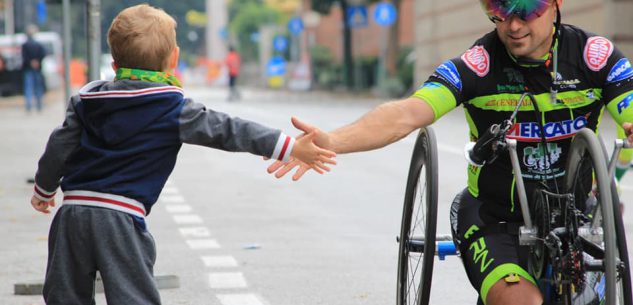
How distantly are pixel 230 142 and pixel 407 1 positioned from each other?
6477 cm

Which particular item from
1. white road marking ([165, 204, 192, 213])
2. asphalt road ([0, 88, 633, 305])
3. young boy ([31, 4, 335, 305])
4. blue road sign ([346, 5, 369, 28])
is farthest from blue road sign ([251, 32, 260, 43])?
young boy ([31, 4, 335, 305])

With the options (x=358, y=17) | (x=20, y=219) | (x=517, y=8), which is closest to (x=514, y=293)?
(x=517, y=8)

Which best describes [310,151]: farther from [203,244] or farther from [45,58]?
[45,58]

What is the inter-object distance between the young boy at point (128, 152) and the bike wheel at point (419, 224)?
1.62 ft

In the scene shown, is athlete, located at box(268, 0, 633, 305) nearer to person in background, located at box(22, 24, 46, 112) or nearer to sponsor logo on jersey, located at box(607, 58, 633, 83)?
sponsor logo on jersey, located at box(607, 58, 633, 83)

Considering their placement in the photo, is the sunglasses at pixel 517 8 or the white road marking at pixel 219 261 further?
the white road marking at pixel 219 261

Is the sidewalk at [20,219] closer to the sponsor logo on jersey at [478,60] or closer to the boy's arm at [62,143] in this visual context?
the boy's arm at [62,143]

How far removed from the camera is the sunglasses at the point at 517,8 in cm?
480

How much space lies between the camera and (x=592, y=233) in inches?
168

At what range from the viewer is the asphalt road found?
25.6ft

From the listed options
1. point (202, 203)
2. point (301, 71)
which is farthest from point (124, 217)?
point (301, 71)

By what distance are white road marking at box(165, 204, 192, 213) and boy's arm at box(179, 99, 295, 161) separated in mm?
7508

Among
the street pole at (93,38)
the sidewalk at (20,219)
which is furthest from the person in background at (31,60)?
the street pole at (93,38)

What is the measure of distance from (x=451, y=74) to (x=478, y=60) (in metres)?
0.11
